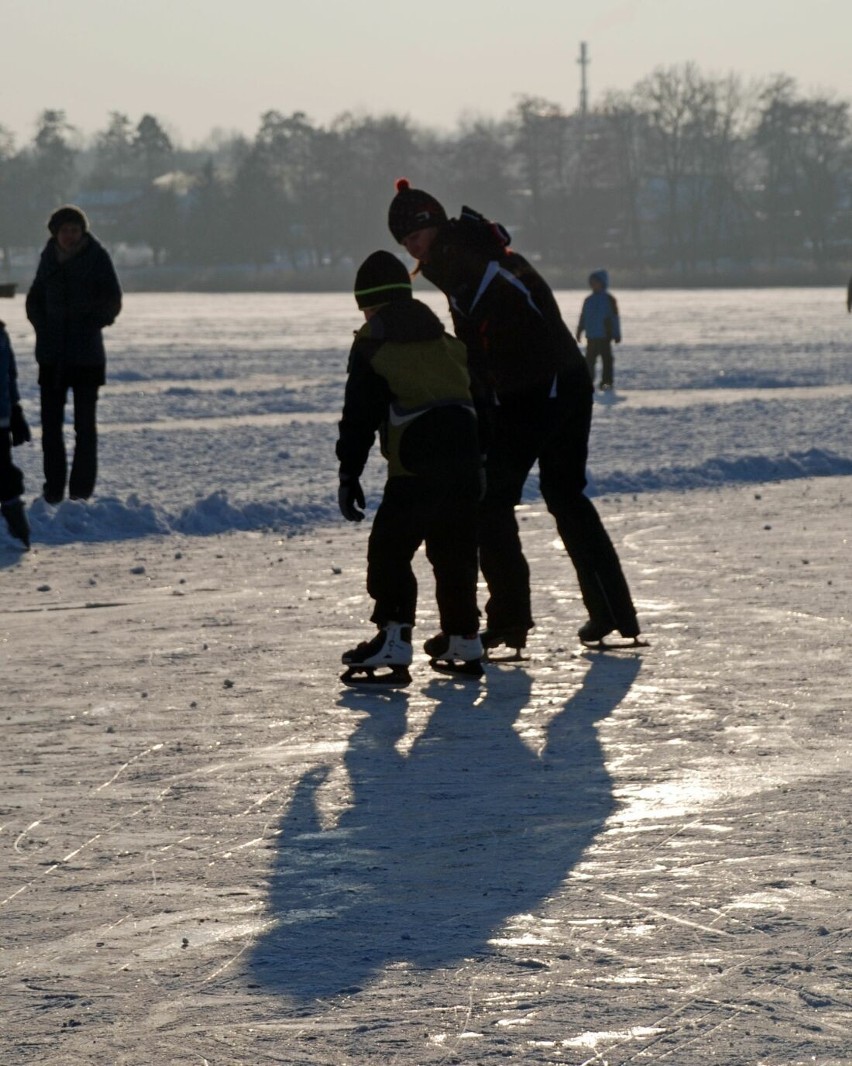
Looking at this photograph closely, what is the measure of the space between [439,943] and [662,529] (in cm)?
629

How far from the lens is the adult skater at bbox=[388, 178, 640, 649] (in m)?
5.89

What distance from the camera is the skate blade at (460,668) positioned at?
5922mm

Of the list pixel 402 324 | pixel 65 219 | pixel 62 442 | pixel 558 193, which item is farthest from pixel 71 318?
pixel 558 193

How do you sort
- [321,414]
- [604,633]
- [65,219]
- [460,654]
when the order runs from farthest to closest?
1. [321,414]
2. [65,219]
3. [604,633]
4. [460,654]

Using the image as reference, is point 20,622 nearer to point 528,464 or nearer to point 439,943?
point 528,464

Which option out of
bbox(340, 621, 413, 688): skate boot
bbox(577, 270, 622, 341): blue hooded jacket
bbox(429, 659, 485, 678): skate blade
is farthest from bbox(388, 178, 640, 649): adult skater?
bbox(577, 270, 622, 341): blue hooded jacket

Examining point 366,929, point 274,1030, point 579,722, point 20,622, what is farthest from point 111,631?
point 274,1030

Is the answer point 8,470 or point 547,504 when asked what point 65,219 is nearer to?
point 8,470

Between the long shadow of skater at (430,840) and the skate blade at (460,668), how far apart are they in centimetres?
34

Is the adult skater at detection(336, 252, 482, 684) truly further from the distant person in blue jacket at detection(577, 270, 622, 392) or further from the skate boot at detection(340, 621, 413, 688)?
the distant person in blue jacket at detection(577, 270, 622, 392)

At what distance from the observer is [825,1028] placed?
289 cm

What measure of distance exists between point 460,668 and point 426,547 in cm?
43

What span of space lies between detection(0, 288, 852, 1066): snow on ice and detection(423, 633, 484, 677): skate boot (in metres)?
0.07

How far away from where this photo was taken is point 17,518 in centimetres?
887
